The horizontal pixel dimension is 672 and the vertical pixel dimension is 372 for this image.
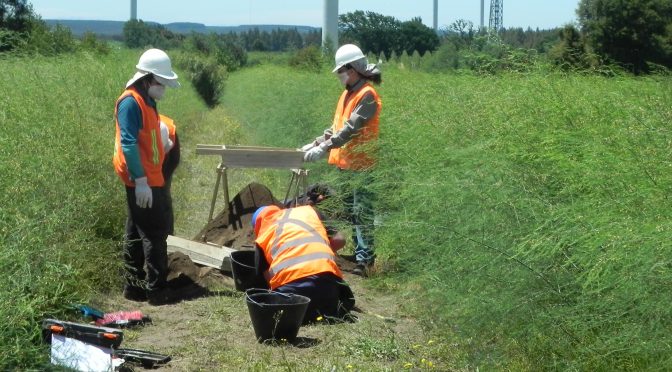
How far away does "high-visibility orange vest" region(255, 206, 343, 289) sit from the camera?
6.88 m

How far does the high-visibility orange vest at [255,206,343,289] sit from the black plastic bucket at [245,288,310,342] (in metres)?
0.25

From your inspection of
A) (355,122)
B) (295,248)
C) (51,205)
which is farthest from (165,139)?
(295,248)

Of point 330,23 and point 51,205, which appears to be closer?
point 51,205

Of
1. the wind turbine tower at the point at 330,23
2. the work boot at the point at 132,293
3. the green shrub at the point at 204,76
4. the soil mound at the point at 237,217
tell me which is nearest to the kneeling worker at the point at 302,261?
the work boot at the point at 132,293

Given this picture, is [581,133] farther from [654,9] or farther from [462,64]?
[654,9]

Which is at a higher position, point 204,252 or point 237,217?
point 237,217

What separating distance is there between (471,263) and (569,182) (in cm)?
68

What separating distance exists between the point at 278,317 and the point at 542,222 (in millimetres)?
1852

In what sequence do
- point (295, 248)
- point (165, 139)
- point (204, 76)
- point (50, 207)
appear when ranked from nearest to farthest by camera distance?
point (295, 248) < point (50, 207) < point (165, 139) < point (204, 76)

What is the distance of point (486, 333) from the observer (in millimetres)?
5559

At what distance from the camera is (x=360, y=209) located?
27.7 feet

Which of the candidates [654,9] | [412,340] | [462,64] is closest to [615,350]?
[412,340]

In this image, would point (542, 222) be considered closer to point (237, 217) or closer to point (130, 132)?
point (130, 132)

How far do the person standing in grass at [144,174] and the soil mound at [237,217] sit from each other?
1047mm
